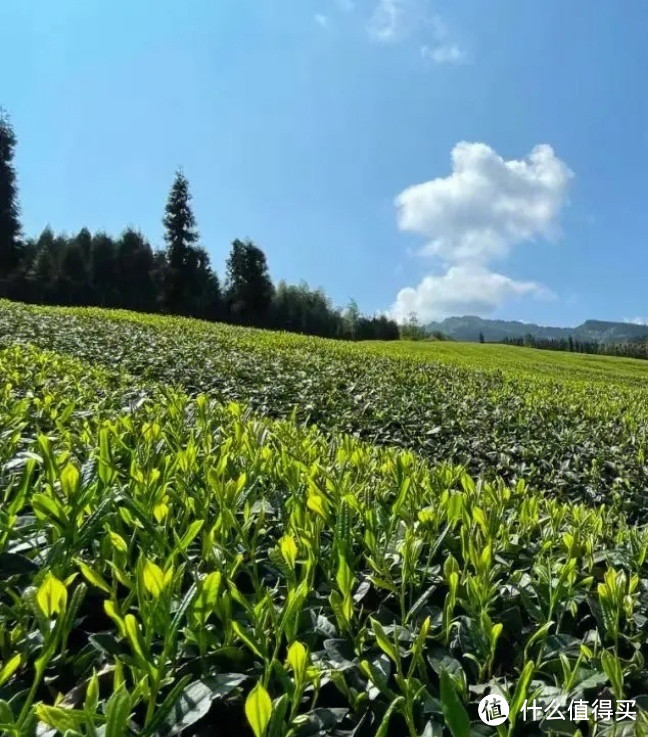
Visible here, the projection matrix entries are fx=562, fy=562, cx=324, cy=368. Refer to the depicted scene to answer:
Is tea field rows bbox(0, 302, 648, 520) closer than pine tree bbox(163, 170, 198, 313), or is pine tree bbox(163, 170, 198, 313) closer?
tea field rows bbox(0, 302, 648, 520)

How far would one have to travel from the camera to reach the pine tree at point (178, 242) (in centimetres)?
4375

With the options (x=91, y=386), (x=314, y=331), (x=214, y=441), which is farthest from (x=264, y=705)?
(x=314, y=331)

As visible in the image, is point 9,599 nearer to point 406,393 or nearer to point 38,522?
point 38,522

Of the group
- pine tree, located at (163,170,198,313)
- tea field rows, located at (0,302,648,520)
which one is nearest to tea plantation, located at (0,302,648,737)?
tea field rows, located at (0,302,648,520)

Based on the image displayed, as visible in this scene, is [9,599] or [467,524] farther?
[467,524]

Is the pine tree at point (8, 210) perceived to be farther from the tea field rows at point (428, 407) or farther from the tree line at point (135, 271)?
the tea field rows at point (428, 407)

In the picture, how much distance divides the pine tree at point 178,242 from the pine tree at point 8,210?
10.6 metres

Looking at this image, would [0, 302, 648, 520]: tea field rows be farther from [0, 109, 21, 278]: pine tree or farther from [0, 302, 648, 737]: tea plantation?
[0, 109, 21, 278]: pine tree

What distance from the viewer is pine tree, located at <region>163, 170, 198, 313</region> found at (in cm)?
4375

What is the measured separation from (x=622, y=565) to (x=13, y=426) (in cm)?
230

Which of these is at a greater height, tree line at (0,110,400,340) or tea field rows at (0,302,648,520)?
tree line at (0,110,400,340)

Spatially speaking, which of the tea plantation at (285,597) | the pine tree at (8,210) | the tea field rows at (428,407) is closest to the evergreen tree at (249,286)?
the pine tree at (8,210)

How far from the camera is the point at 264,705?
0.85 m

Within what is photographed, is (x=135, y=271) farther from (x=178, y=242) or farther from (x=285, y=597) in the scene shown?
(x=285, y=597)
